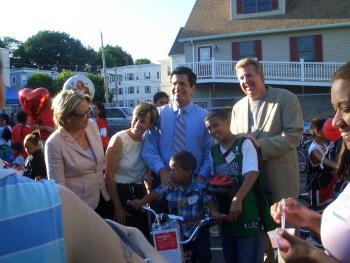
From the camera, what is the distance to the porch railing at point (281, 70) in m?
23.2

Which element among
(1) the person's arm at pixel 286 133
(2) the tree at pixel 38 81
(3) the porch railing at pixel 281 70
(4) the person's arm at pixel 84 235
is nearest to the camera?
(4) the person's arm at pixel 84 235

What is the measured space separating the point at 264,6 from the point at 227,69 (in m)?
4.38

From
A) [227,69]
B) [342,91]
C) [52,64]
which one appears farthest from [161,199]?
[52,64]

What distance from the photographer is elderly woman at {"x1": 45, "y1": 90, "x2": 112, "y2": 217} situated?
11.8 feet

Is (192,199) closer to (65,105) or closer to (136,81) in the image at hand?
(65,105)

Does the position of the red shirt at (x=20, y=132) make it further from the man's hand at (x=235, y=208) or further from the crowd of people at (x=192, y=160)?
the man's hand at (x=235, y=208)

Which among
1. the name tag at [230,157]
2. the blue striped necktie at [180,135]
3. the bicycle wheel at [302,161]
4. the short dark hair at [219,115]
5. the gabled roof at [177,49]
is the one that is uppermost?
the gabled roof at [177,49]

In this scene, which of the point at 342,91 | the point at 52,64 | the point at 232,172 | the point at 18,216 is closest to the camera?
the point at 18,216

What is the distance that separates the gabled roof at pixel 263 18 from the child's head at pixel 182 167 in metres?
21.4

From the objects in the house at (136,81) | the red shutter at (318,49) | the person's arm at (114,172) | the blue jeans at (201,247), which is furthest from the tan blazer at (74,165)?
the house at (136,81)

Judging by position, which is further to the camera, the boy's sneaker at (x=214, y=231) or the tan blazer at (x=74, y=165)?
the boy's sneaker at (x=214, y=231)

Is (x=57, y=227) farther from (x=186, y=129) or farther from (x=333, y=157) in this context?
(x=333, y=157)

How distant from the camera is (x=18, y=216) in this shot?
3.34ft

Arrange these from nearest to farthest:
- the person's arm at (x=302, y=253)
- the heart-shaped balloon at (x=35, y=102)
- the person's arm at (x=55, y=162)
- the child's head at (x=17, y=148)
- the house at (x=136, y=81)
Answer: the person's arm at (x=302, y=253), the person's arm at (x=55, y=162), the heart-shaped balloon at (x=35, y=102), the child's head at (x=17, y=148), the house at (x=136, y=81)
